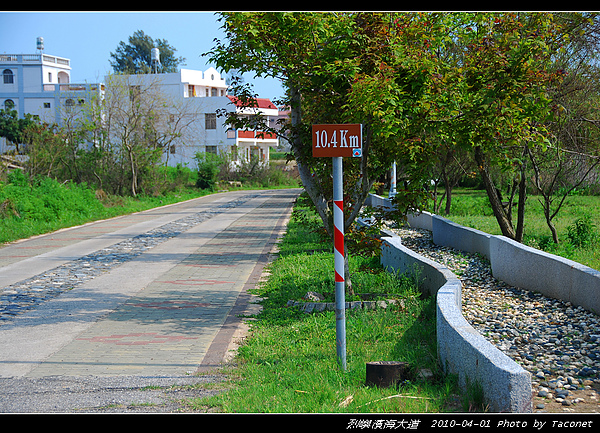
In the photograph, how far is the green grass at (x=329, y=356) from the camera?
4938 millimetres

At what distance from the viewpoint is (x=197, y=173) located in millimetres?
49781

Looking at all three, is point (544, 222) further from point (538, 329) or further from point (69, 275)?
point (69, 275)

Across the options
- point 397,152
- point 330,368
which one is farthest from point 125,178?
point 330,368

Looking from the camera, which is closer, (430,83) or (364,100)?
(364,100)

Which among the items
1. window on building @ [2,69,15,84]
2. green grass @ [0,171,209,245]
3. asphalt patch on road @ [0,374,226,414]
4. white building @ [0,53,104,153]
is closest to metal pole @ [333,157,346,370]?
asphalt patch on road @ [0,374,226,414]

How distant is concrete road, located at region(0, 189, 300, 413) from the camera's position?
565 cm

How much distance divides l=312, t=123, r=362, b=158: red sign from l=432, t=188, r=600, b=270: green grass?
5.37 m

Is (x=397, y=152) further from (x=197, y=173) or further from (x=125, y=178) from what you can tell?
(x=197, y=173)

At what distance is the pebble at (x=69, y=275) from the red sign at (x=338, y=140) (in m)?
5.44

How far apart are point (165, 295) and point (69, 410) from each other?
16.7ft

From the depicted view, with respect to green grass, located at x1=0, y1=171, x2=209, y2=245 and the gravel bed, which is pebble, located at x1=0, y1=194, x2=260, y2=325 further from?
the gravel bed

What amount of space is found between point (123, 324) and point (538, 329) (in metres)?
5.39

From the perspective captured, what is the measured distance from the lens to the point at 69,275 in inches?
477

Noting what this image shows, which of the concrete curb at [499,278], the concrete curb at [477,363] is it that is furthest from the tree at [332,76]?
the concrete curb at [477,363]
